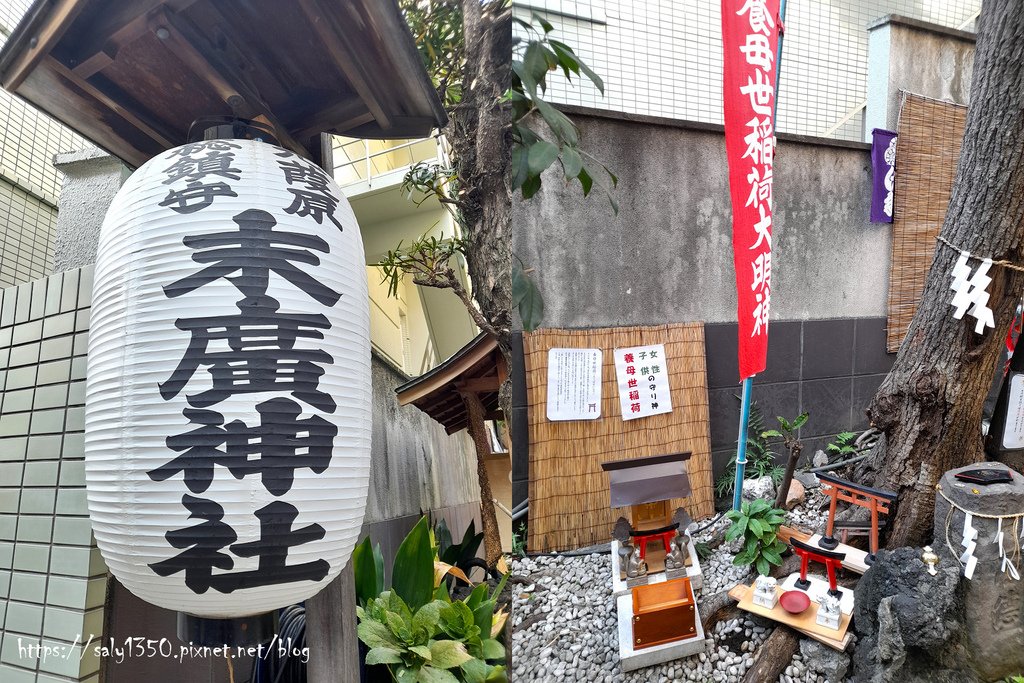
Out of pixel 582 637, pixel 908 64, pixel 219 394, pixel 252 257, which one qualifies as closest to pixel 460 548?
pixel 582 637

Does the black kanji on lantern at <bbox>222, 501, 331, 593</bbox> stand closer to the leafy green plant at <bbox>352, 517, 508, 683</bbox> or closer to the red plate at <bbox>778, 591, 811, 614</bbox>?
the leafy green plant at <bbox>352, 517, 508, 683</bbox>

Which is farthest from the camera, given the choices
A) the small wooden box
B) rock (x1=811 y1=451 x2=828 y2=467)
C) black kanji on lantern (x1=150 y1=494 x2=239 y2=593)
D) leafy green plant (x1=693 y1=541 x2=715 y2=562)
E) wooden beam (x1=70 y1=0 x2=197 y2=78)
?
rock (x1=811 y1=451 x2=828 y2=467)

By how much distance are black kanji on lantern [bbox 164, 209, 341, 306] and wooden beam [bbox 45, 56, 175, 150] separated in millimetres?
322

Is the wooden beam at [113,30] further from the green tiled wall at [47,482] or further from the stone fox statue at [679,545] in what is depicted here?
the stone fox statue at [679,545]

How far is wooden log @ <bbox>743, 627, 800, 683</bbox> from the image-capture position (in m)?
1.14

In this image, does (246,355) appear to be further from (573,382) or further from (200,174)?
(573,382)

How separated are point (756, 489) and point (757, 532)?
3.8 inches

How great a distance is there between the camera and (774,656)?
3.79 feet

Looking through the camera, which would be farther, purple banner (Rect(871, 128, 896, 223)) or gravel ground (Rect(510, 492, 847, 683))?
purple banner (Rect(871, 128, 896, 223))

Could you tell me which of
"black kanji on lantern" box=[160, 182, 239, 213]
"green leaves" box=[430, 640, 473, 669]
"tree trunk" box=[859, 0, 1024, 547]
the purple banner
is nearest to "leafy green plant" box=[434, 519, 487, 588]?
"green leaves" box=[430, 640, 473, 669]

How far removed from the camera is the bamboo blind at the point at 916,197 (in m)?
1.33

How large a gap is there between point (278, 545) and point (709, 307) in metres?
0.94

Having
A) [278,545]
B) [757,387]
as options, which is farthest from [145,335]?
[757,387]

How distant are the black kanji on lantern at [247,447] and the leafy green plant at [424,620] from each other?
0.34 m
